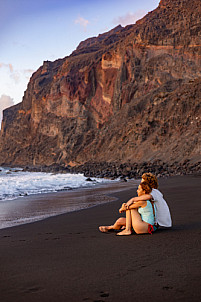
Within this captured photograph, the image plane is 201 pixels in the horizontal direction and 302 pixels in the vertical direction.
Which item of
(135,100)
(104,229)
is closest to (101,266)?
(104,229)

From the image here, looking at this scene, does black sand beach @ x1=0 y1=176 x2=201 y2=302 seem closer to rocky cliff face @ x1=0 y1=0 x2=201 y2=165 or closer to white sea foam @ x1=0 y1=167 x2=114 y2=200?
white sea foam @ x1=0 y1=167 x2=114 y2=200

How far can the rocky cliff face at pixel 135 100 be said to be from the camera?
33.1 m

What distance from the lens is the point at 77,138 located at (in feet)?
179

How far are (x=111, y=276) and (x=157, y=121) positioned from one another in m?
34.6

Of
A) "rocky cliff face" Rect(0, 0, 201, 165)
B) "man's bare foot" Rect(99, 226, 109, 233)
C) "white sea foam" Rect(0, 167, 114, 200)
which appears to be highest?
"rocky cliff face" Rect(0, 0, 201, 165)

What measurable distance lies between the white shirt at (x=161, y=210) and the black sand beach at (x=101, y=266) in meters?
0.17

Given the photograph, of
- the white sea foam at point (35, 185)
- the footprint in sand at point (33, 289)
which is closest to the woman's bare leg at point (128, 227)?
the footprint in sand at point (33, 289)

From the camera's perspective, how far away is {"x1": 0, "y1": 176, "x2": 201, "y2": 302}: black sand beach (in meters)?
2.26

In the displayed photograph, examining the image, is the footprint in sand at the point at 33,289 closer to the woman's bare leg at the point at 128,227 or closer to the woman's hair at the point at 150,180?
the woman's bare leg at the point at 128,227

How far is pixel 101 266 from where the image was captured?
2.91 metres

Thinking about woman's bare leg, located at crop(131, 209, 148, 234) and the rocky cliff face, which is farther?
the rocky cliff face

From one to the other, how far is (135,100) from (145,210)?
40286 millimetres

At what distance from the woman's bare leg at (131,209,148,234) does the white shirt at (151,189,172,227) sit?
273mm

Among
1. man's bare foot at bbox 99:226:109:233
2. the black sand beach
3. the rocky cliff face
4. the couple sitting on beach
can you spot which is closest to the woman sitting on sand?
the couple sitting on beach
